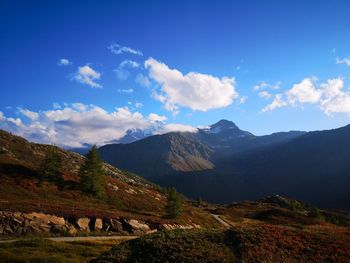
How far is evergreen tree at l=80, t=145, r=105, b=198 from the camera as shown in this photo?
260 ft

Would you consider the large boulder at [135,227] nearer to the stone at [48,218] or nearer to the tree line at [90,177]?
the stone at [48,218]

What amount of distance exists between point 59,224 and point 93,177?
37663mm

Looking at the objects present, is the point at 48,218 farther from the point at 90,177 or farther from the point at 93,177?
the point at 93,177

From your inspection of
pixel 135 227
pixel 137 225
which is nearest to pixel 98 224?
pixel 135 227

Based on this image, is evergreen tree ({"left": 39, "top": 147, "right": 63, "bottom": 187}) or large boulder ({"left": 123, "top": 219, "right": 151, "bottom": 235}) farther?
evergreen tree ({"left": 39, "top": 147, "right": 63, "bottom": 187})

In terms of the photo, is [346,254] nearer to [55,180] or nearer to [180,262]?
[180,262]

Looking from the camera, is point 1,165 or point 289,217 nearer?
point 1,165

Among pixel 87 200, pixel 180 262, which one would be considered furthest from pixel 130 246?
pixel 87 200

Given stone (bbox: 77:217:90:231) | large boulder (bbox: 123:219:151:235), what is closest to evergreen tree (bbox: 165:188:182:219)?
large boulder (bbox: 123:219:151:235)

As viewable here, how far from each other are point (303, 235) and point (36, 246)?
71.1 feet

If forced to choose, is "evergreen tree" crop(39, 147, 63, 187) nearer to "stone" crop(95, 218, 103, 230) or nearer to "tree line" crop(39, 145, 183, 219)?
"tree line" crop(39, 145, 183, 219)

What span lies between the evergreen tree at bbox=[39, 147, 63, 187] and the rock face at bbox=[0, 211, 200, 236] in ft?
106

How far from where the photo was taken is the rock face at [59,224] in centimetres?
3884

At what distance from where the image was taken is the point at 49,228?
136 ft
